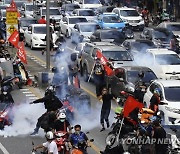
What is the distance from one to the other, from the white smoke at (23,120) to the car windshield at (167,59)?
7.58m

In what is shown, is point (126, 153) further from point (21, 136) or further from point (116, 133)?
point (21, 136)

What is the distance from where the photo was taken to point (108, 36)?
130 ft

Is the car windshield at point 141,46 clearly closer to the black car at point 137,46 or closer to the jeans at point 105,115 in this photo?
the black car at point 137,46

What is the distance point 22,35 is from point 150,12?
2292 centimetres

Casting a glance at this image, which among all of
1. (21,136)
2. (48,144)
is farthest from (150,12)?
(48,144)

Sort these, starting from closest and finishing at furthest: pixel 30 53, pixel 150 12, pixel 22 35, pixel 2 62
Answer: pixel 2 62, pixel 30 53, pixel 22 35, pixel 150 12

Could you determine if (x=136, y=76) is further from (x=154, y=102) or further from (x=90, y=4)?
(x=90, y=4)

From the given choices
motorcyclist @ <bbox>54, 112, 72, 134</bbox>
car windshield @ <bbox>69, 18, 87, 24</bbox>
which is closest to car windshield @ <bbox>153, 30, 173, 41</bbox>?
car windshield @ <bbox>69, 18, 87, 24</bbox>

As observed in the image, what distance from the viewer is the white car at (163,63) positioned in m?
29.6

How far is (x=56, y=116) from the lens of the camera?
1878 centimetres

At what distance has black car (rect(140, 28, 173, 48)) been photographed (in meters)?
39.2

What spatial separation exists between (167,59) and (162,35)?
10188mm

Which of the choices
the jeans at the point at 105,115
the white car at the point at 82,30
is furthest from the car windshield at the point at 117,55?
the white car at the point at 82,30

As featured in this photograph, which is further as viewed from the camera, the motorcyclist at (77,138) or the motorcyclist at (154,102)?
the motorcyclist at (154,102)
